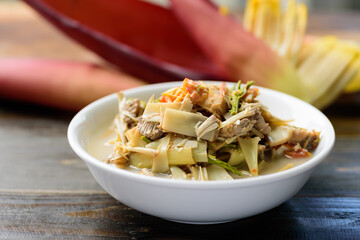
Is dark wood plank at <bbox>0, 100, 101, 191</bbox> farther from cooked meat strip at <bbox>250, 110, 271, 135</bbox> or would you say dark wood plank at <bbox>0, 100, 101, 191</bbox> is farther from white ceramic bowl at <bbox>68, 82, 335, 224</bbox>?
cooked meat strip at <bbox>250, 110, 271, 135</bbox>

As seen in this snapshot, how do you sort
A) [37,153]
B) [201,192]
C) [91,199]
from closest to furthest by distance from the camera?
[201,192], [91,199], [37,153]

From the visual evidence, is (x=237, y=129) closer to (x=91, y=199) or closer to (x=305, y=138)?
(x=305, y=138)

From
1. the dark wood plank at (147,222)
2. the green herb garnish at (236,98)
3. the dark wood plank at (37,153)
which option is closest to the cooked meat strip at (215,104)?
the green herb garnish at (236,98)

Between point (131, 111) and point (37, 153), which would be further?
point (37, 153)

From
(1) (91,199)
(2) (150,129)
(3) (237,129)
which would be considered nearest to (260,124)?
(3) (237,129)

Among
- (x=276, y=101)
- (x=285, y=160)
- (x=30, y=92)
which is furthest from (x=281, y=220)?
(x=30, y=92)

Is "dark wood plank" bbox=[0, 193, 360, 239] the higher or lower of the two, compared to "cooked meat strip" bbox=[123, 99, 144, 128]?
lower

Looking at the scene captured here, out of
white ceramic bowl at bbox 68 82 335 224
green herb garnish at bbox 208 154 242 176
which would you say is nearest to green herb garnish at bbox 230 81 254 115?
green herb garnish at bbox 208 154 242 176

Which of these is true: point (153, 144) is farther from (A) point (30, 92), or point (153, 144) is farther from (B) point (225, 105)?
(A) point (30, 92)
